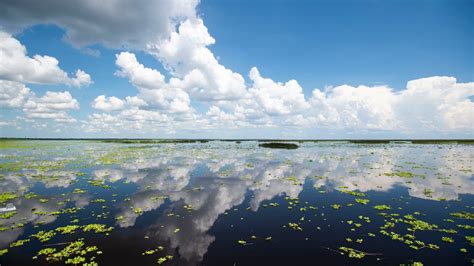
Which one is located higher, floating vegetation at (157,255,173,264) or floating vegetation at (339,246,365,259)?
floating vegetation at (339,246,365,259)

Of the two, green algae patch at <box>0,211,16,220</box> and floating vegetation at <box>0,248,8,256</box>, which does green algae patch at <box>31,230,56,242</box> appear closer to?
floating vegetation at <box>0,248,8,256</box>

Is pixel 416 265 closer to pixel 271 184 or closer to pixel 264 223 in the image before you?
pixel 264 223

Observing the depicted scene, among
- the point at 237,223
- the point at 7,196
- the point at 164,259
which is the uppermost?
the point at 7,196

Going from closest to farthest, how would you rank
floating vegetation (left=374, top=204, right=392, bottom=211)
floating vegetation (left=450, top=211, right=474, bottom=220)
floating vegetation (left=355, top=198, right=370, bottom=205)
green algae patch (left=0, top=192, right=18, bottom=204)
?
floating vegetation (left=450, top=211, right=474, bottom=220) → floating vegetation (left=374, top=204, right=392, bottom=211) → floating vegetation (left=355, top=198, right=370, bottom=205) → green algae patch (left=0, top=192, right=18, bottom=204)

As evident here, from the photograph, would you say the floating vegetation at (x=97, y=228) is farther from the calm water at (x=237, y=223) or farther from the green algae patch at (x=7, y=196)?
the green algae patch at (x=7, y=196)

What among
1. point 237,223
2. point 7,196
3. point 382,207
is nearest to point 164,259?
point 237,223

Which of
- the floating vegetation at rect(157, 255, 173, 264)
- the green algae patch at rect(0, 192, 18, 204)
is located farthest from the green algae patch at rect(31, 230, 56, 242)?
the green algae patch at rect(0, 192, 18, 204)

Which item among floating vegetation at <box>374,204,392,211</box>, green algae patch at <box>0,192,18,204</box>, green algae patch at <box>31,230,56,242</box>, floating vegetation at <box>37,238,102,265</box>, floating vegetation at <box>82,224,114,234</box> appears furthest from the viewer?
green algae patch at <box>0,192,18,204</box>

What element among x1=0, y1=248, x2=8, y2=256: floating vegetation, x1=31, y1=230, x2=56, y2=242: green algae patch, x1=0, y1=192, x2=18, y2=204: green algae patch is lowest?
x1=0, y1=248, x2=8, y2=256: floating vegetation

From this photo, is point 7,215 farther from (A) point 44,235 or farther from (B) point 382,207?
(B) point 382,207

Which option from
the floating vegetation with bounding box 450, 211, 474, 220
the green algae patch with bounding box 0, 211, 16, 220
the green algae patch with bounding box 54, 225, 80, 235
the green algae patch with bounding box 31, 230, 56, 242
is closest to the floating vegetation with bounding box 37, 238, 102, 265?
the green algae patch with bounding box 31, 230, 56, 242

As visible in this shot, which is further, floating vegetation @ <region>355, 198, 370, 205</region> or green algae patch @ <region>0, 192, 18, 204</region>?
green algae patch @ <region>0, 192, 18, 204</region>

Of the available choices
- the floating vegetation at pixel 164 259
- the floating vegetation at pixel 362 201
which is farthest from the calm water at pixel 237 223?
the floating vegetation at pixel 362 201

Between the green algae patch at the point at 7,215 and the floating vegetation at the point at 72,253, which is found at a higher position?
the green algae patch at the point at 7,215
